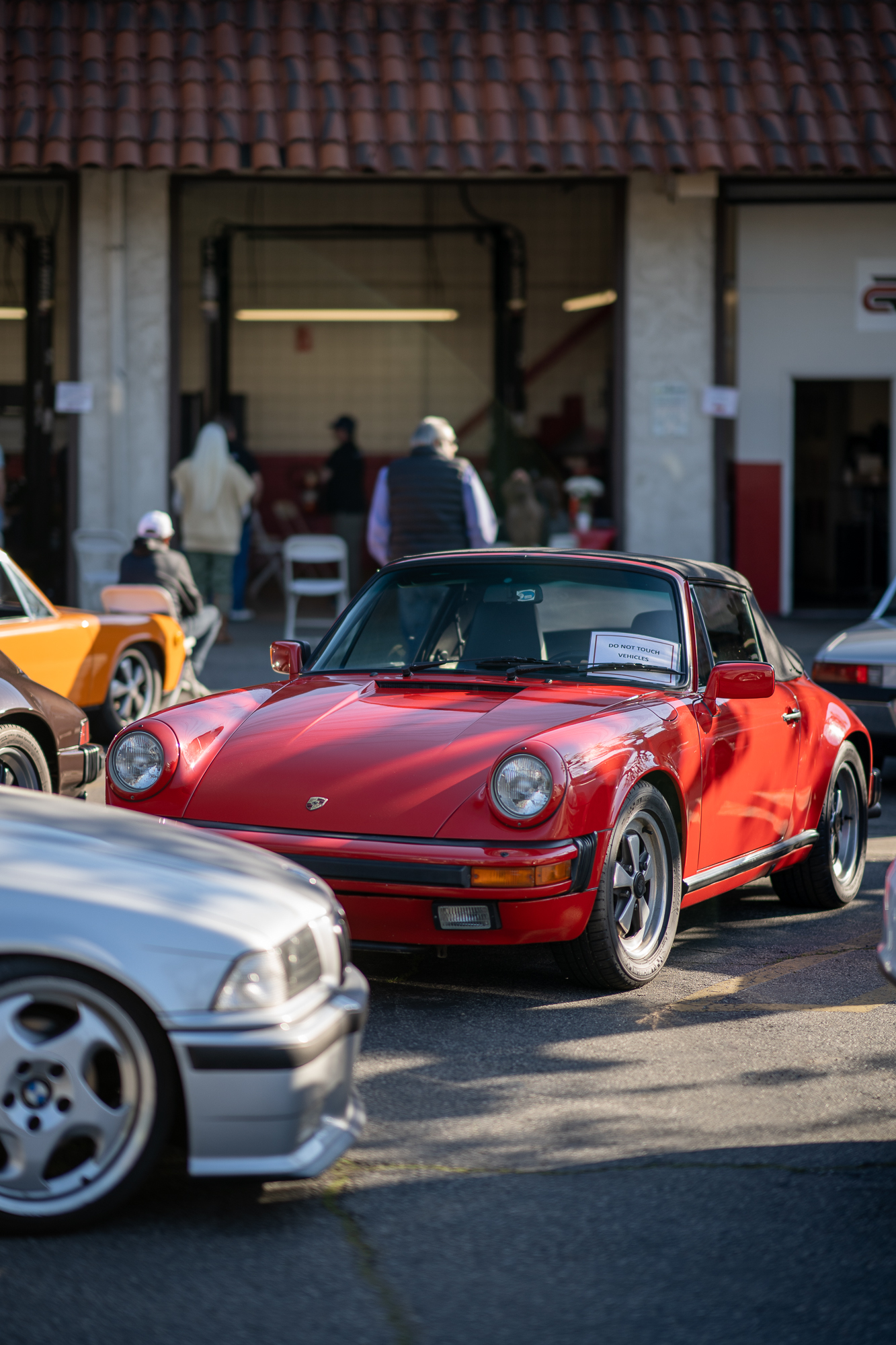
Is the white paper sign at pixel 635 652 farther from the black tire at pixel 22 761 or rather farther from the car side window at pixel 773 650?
the black tire at pixel 22 761

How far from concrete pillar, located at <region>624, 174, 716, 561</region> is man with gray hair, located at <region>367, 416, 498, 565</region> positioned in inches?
207

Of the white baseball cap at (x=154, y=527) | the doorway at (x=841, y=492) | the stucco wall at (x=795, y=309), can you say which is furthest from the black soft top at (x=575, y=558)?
the doorway at (x=841, y=492)

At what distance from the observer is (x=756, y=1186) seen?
3729 mm

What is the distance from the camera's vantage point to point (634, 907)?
5.35m

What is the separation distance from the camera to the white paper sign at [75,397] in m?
15.2

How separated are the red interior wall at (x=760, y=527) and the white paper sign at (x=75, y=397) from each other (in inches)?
237

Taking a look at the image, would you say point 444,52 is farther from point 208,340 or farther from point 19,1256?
point 19,1256

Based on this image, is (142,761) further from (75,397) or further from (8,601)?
(75,397)

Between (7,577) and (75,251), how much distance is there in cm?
769

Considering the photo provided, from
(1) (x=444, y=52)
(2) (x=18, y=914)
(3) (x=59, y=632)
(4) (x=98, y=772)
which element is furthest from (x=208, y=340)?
(2) (x=18, y=914)

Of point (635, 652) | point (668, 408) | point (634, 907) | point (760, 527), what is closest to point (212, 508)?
point (668, 408)

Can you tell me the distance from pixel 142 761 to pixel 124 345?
416 inches

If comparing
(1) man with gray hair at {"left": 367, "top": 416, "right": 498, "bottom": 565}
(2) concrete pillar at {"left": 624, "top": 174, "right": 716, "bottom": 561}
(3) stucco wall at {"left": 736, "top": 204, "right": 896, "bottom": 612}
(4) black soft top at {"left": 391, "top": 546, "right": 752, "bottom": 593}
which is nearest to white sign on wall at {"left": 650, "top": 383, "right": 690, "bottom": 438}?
(2) concrete pillar at {"left": 624, "top": 174, "right": 716, "bottom": 561}

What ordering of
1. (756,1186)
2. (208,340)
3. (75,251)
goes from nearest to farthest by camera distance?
1. (756,1186)
2. (75,251)
3. (208,340)
